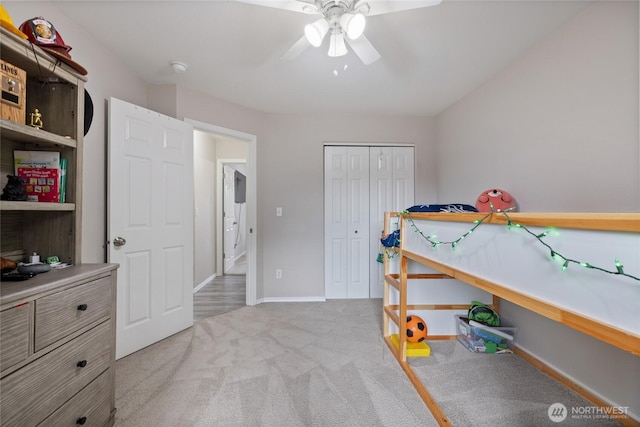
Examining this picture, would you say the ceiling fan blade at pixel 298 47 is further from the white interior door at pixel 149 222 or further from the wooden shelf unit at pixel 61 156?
the white interior door at pixel 149 222

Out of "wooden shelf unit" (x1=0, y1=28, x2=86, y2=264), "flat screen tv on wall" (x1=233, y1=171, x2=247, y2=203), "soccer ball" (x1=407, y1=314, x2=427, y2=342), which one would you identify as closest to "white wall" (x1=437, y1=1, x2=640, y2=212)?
"soccer ball" (x1=407, y1=314, x2=427, y2=342)

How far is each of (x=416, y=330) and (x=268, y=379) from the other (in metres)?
1.19

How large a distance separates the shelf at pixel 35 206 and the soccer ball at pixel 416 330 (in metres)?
2.33

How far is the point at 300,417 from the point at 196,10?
98.3 inches

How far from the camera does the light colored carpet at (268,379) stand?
1.41 m

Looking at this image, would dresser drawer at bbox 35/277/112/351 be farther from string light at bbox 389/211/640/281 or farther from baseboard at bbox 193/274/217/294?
baseboard at bbox 193/274/217/294

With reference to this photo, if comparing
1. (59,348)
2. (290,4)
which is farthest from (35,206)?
(290,4)

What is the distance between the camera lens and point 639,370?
1350 mm

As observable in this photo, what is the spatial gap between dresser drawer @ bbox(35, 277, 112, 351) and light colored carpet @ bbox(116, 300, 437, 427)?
2.26ft

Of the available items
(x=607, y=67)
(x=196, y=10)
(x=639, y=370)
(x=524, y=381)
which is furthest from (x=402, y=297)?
(x=196, y=10)

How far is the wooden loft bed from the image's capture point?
620mm

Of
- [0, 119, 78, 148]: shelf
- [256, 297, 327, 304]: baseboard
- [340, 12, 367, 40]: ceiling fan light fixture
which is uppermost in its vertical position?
[340, 12, 367, 40]: ceiling fan light fixture

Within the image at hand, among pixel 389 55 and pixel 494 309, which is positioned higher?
pixel 389 55

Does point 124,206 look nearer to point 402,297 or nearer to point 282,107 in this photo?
point 282,107
